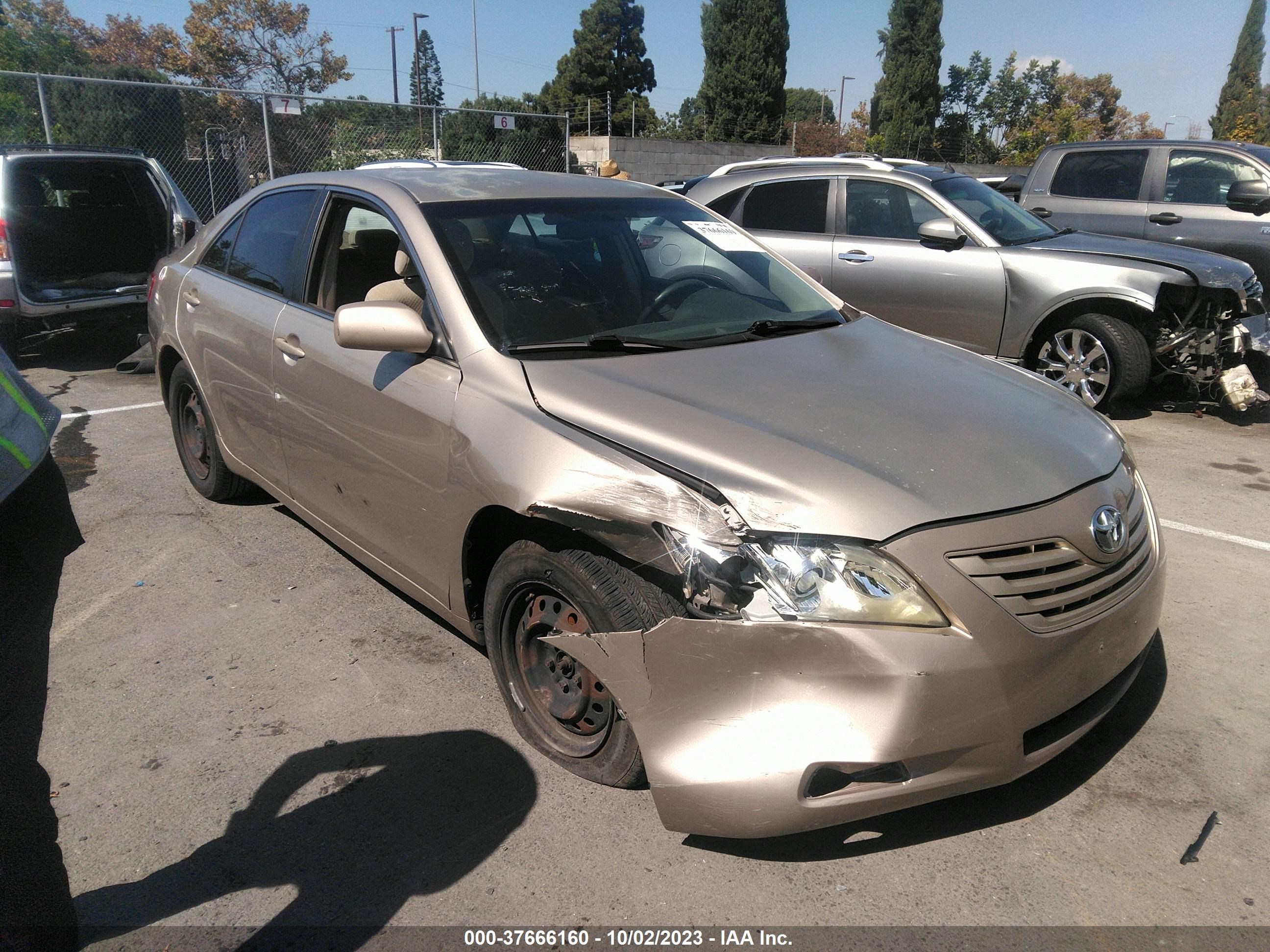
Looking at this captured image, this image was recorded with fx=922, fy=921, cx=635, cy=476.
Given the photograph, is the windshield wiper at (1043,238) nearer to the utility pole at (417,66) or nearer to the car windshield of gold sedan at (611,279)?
the car windshield of gold sedan at (611,279)

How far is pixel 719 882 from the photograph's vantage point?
7.64 ft

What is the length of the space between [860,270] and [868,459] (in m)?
5.23

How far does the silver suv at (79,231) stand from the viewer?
7895 mm

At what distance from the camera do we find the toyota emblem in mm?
2418

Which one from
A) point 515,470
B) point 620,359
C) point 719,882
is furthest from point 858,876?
point 620,359

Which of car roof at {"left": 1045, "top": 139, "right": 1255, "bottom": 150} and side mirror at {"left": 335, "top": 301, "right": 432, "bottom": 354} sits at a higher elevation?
car roof at {"left": 1045, "top": 139, "right": 1255, "bottom": 150}

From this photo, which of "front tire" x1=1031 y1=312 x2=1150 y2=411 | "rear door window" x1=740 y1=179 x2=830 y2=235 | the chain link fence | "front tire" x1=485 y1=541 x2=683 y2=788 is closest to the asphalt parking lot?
"front tire" x1=485 y1=541 x2=683 y2=788

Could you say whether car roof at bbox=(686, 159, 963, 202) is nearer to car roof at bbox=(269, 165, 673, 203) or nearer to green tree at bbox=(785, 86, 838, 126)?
car roof at bbox=(269, 165, 673, 203)

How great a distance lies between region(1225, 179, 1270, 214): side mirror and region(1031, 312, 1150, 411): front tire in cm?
286

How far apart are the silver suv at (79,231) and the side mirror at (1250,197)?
912 cm

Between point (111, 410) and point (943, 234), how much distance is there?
20.8ft

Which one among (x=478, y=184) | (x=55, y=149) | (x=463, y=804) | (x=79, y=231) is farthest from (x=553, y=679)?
(x=79, y=231)

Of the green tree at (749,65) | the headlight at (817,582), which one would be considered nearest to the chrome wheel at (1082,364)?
the headlight at (817,582)

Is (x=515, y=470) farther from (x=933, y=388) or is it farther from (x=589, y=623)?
(x=933, y=388)
